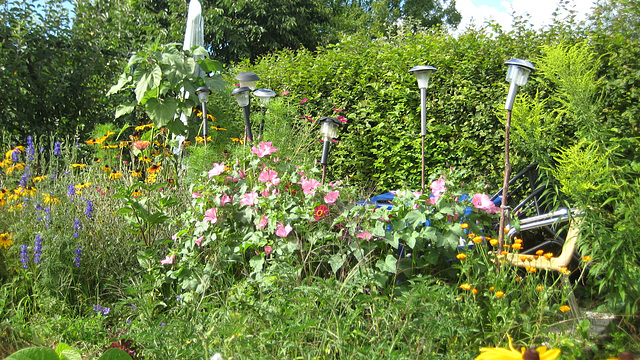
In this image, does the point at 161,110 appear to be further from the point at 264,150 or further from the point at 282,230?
the point at 282,230

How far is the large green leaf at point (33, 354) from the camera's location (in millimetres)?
1522

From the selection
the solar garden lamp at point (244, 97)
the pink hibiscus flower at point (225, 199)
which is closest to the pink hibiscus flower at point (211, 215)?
the pink hibiscus flower at point (225, 199)

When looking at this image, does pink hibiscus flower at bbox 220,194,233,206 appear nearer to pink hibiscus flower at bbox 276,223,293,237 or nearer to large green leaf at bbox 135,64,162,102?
pink hibiscus flower at bbox 276,223,293,237

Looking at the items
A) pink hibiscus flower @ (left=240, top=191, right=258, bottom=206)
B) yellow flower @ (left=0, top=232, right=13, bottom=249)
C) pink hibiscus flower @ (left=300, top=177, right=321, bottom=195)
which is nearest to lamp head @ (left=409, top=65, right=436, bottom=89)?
pink hibiscus flower @ (left=300, top=177, right=321, bottom=195)

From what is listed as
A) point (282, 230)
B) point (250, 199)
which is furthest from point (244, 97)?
point (282, 230)

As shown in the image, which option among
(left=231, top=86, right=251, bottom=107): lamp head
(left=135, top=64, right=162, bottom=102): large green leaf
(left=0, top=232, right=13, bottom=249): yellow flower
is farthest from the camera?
(left=135, top=64, right=162, bottom=102): large green leaf

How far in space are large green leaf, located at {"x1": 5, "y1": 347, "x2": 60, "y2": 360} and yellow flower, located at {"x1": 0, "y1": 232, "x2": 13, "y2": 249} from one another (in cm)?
193

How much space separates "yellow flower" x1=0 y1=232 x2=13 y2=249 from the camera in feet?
10.4

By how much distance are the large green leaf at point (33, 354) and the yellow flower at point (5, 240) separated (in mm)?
1930

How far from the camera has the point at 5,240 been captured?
3217mm

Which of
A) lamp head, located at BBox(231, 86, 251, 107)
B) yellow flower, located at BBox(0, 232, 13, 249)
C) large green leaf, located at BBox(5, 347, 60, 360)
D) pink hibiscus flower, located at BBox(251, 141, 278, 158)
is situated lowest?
Answer: yellow flower, located at BBox(0, 232, 13, 249)

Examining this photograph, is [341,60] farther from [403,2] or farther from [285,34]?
[403,2]

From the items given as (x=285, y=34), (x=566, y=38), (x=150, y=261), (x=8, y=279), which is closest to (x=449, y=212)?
(x=150, y=261)

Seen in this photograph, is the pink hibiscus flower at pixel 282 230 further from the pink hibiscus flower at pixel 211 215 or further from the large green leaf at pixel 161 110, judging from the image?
the large green leaf at pixel 161 110
